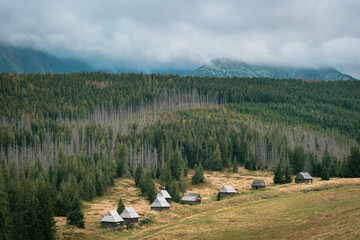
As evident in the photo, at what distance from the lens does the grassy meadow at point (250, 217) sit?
190 ft

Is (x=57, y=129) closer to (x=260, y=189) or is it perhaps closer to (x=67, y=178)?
(x=67, y=178)

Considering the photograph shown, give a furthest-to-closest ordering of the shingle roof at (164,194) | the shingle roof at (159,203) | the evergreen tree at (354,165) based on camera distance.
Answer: the evergreen tree at (354,165) < the shingle roof at (164,194) < the shingle roof at (159,203)

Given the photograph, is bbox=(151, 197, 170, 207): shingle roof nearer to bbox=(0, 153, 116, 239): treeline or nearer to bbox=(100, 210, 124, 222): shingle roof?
bbox=(100, 210, 124, 222): shingle roof

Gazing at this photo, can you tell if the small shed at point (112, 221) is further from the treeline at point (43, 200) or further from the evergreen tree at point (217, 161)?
the evergreen tree at point (217, 161)

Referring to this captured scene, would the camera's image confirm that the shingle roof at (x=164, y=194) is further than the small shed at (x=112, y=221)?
Yes

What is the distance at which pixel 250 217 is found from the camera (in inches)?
2849

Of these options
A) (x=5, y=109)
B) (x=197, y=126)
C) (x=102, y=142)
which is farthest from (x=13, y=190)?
(x=5, y=109)

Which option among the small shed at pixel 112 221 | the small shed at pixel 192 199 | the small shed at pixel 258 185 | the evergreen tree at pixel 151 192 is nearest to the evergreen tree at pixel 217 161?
the small shed at pixel 258 185

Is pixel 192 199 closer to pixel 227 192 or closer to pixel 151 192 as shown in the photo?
pixel 151 192

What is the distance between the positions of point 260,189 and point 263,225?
43.0 m

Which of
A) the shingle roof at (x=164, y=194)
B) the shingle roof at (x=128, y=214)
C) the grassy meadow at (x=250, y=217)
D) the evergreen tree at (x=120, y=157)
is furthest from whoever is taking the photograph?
the evergreen tree at (x=120, y=157)

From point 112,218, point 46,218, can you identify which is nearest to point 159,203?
point 112,218

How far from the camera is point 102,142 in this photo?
156m

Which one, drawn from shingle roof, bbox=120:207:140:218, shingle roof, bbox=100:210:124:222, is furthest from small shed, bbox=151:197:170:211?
shingle roof, bbox=100:210:124:222
